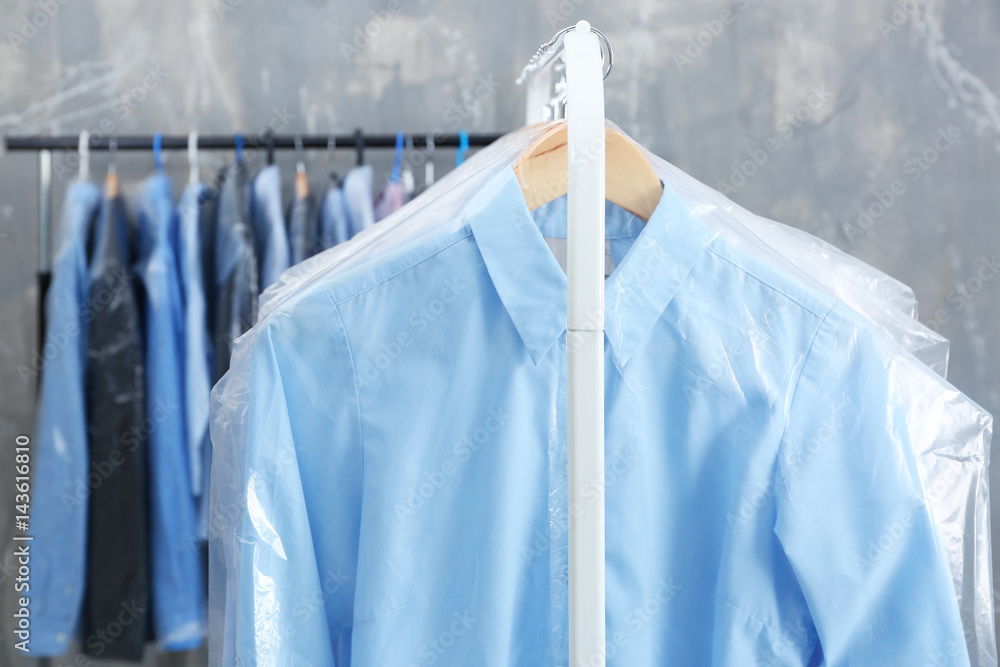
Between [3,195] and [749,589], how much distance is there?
5.82ft

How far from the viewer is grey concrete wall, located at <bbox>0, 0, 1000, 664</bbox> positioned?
160 centimetres

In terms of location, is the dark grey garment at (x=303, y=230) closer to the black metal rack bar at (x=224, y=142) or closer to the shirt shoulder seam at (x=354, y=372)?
the black metal rack bar at (x=224, y=142)

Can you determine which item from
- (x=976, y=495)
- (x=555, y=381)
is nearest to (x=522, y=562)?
(x=555, y=381)

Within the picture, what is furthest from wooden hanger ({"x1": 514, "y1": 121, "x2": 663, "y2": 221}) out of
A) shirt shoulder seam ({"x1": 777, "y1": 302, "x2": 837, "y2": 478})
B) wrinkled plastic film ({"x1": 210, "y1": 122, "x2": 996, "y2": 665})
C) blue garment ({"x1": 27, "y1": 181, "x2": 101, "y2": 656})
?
blue garment ({"x1": 27, "y1": 181, "x2": 101, "y2": 656})

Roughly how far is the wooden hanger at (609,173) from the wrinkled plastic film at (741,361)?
0.02m

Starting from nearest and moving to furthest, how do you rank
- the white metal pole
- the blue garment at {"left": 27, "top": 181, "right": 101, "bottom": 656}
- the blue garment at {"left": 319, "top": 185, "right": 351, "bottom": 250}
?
the white metal pole
the blue garment at {"left": 27, "top": 181, "right": 101, "bottom": 656}
the blue garment at {"left": 319, "top": 185, "right": 351, "bottom": 250}

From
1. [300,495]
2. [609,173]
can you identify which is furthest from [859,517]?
[300,495]

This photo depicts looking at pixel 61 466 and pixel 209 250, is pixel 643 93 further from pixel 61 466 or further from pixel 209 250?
pixel 61 466

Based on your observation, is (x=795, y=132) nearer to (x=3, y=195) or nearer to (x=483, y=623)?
(x=483, y=623)

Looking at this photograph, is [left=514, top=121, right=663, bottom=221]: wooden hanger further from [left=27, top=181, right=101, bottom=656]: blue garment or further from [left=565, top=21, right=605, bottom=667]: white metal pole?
[left=27, top=181, right=101, bottom=656]: blue garment

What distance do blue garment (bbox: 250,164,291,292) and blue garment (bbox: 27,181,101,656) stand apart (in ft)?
1.02

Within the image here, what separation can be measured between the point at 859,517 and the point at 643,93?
1269 millimetres

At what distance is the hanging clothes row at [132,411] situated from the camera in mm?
1214

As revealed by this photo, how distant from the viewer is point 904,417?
62 cm
